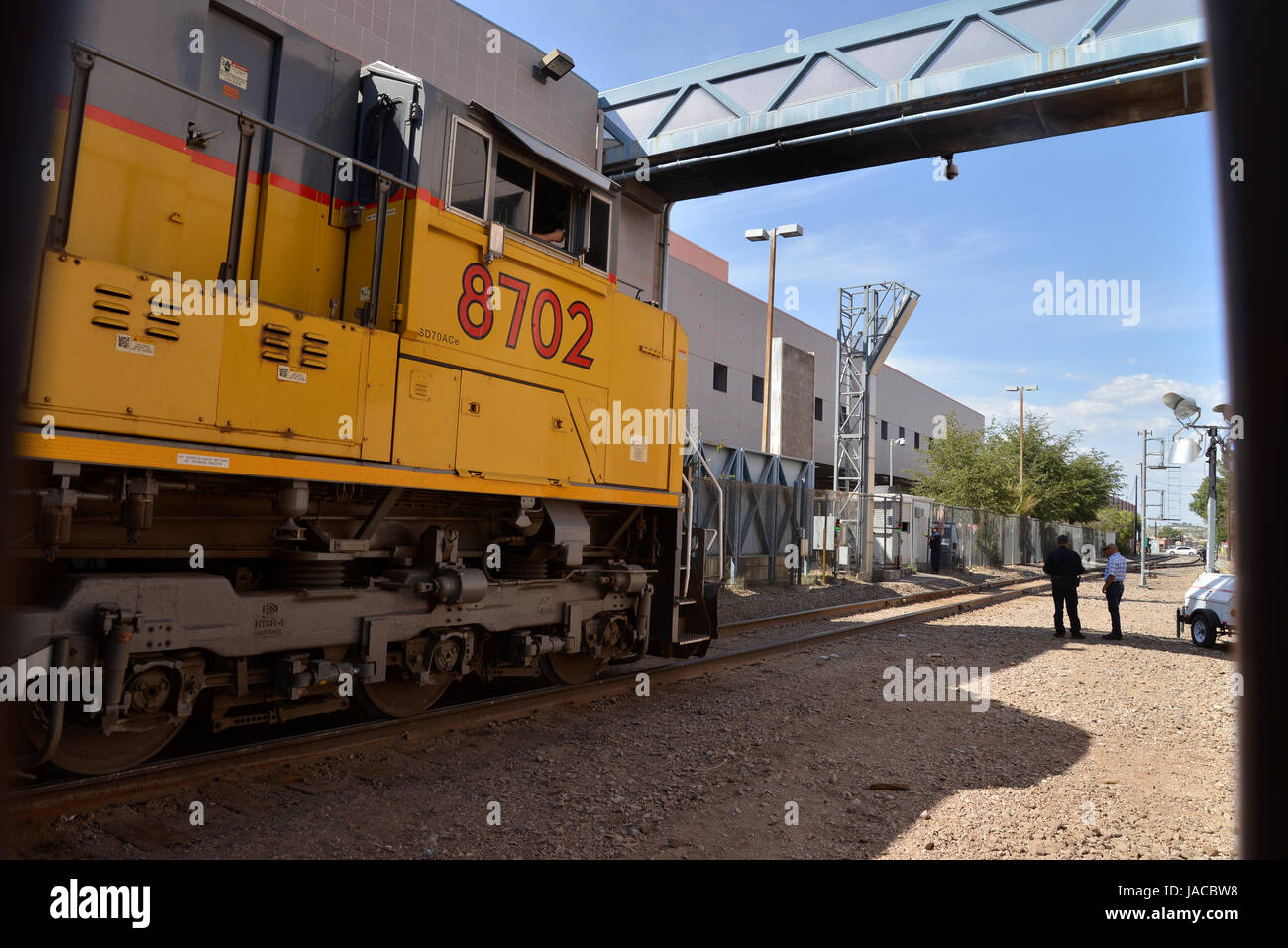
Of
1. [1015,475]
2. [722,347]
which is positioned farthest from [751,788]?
[1015,475]

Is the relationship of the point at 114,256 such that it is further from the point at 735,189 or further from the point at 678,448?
the point at 735,189

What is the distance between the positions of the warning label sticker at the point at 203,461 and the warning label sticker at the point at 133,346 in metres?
0.56

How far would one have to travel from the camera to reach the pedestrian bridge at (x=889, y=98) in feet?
37.8

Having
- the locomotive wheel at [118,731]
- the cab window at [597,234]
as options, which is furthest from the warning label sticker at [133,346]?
the cab window at [597,234]

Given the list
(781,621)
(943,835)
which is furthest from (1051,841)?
(781,621)

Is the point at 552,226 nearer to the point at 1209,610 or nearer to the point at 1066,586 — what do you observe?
the point at 1066,586

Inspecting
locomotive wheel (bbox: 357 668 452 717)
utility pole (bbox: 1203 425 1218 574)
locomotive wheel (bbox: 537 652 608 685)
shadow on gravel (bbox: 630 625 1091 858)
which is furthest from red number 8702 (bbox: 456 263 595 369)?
utility pole (bbox: 1203 425 1218 574)

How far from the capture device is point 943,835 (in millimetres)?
4582

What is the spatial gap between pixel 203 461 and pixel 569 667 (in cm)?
452

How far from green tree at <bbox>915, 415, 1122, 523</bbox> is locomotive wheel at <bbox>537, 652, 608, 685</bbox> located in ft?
115

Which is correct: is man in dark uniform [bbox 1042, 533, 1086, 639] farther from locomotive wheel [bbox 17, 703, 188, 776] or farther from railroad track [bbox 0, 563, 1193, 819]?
locomotive wheel [bbox 17, 703, 188, 776]

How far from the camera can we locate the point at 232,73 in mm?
5328

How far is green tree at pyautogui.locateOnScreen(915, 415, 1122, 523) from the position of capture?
39.7m

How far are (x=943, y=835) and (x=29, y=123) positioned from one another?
518 cm
